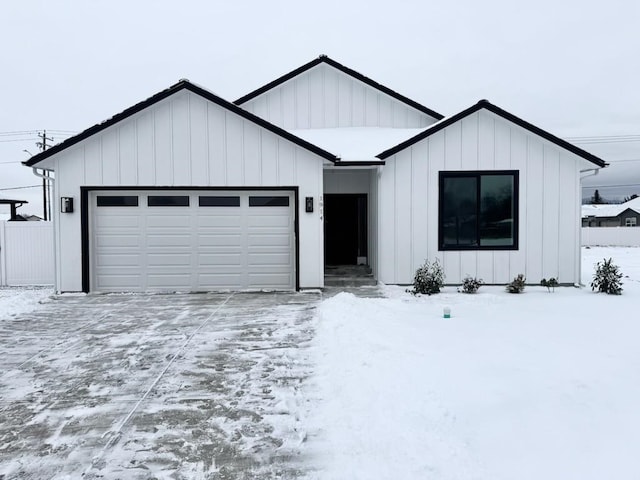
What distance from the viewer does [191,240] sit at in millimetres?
11086

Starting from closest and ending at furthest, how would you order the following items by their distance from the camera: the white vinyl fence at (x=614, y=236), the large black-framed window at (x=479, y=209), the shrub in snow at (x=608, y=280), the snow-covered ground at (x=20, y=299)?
the snow-covered ground at (x=20, y=299) → the shrub in snow at (x=608, y=280) → the large black-framed window at (x=479, y=209) → the white vinyl fence at (x=614, y=236)

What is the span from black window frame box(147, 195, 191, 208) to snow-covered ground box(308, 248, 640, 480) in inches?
188

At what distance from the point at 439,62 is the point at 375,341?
20.3m

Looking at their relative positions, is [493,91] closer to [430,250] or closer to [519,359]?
[430,250]

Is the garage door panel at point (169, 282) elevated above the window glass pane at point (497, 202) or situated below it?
below

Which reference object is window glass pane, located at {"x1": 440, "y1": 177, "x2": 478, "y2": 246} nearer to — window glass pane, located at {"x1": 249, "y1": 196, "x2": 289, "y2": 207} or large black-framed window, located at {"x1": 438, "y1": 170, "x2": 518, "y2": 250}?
large black-framed window, located at {"x1": 438, "y1": 170, "x2": 518, "y2": 250}

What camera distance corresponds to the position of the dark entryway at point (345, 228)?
590 inches

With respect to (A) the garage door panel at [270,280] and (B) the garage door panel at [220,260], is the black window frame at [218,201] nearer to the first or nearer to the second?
(B) the garage door panel at [220,260]

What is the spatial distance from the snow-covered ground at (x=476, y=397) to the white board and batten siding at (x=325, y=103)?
863 centimetres

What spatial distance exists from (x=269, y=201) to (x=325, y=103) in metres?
5.30

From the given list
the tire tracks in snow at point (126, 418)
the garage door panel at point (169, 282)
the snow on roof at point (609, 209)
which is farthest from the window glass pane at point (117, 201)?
the snow on roof at point (609, 209)

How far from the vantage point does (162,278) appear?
36.4ft

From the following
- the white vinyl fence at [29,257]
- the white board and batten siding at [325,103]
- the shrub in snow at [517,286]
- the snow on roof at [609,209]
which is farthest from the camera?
the snow on roof at [609,209]

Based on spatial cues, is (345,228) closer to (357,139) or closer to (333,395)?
(357,139)
